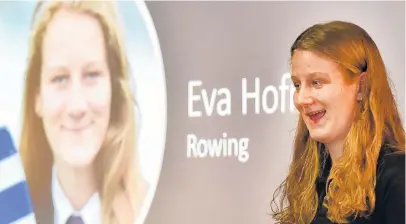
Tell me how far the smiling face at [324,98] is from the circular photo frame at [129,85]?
43 cm

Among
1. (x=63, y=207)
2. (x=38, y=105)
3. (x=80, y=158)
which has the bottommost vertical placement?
(x=63, y=207)

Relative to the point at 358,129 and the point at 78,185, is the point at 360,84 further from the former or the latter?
the point at 78,185

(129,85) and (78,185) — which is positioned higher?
(129,85)

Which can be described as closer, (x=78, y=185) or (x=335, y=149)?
(x=335, y=149)

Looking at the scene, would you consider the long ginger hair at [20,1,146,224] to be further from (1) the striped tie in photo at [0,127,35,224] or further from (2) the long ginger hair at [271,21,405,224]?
(2) the long ginger hair at [271,21,405,224]

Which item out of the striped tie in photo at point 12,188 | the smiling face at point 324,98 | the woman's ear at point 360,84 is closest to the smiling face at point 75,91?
the striped tie in photo at point 12,188

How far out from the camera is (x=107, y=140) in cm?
213

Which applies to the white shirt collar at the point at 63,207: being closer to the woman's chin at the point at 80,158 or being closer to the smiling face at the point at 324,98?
Result: the woman's chin at the point at 80,158

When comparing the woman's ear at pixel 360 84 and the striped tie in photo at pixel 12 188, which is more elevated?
the woman's ear at pixel 360 84

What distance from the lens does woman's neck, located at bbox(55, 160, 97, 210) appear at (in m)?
2.13

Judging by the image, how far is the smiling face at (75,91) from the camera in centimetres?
213

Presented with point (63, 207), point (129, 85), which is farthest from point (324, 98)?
point (63, 207)

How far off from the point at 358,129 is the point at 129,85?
70cm

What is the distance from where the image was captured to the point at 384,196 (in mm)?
1902
